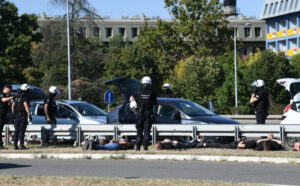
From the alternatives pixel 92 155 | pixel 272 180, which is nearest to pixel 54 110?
pixel 92 155

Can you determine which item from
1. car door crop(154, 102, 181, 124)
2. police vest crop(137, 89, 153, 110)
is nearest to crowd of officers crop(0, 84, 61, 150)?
police vest crop(137, 89, 153, 110)

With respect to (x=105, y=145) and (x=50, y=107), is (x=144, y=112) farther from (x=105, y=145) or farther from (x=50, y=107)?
(x=50, y=107)

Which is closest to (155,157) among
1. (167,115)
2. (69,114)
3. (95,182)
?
(167,115)

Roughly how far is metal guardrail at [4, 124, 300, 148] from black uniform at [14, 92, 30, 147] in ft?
4.00

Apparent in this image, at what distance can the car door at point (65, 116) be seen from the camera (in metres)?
22.7

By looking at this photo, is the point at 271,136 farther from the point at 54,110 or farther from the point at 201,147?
the point at 54,110

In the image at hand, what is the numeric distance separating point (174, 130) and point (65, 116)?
584 cm

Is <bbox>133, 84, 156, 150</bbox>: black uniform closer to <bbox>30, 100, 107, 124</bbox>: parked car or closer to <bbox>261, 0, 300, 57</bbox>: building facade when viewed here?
<bbox>30, 100, 107, 124</bbox>: parked car

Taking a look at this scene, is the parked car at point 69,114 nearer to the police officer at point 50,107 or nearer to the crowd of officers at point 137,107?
the police officer at point 50,107

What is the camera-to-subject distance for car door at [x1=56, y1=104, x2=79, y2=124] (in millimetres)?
22703

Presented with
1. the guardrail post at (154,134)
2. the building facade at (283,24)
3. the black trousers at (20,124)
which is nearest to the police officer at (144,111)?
the guardrail post at (154,134)

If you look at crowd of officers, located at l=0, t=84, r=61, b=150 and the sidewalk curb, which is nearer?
the sidewalk curb

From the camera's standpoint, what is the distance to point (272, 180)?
11.2 meters

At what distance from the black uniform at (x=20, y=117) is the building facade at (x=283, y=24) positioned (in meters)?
73.1
